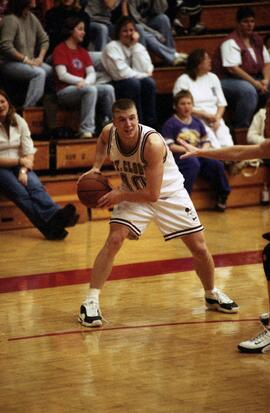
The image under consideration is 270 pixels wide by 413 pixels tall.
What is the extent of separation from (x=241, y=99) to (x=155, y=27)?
4.58ft

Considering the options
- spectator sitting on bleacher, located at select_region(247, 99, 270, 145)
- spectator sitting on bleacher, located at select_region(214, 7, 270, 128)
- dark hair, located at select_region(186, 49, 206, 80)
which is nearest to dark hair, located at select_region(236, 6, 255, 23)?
spectator sitting on bleacher, located at select_region(214, 7, 270, 128)

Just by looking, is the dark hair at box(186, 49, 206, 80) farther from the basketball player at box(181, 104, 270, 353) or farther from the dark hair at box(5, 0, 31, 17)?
the basketball player at box(181, 104, 270, 353)

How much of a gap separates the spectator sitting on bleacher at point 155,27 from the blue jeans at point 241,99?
69 centimetres

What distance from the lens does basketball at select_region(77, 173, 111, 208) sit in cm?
602

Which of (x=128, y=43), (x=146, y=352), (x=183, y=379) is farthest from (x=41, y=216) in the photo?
(x=183, y=379)

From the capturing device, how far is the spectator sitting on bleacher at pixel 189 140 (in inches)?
359

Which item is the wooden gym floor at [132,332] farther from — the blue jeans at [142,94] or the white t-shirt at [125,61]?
the white t-shirt at [125,61]

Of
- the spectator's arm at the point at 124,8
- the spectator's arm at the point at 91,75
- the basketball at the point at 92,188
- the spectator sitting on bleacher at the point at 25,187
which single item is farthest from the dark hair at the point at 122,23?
the basketball at the point at 92,188

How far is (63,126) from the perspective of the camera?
9820mm

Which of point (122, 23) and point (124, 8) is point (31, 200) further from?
point (124, 8)

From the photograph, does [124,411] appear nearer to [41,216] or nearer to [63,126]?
[41,216]

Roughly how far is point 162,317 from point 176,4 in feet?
20.7

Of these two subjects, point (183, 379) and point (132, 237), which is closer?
point (183, 379)

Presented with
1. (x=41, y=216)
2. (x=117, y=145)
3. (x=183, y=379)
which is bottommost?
(x=41, y=216)
